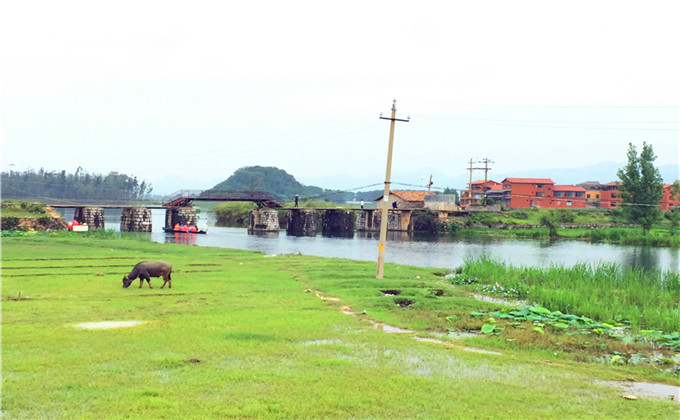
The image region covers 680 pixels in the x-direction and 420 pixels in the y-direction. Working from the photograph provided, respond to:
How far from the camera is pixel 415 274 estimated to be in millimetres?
36719

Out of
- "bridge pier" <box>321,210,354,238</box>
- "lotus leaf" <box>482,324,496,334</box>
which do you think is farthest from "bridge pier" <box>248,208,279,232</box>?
"lotus leaf" <box>482,324,496,334</box>

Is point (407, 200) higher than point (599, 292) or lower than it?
higher

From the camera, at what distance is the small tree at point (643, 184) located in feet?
305

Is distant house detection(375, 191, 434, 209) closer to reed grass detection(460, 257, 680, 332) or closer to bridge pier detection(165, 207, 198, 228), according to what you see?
bridge pier detection(165, 207, 198, 228)

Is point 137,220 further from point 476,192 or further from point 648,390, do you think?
point 648,390

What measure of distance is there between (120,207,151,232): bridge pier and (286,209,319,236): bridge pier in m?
26.9

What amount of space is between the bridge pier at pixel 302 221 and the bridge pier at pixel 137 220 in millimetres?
26893

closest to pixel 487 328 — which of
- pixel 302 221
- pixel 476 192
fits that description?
pixel 302 221

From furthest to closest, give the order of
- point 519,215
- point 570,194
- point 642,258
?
1. point 570,194
2. point 519,215
3. point 642,258

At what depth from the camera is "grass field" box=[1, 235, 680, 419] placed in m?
11.2

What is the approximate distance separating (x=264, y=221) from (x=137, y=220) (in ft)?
77.2

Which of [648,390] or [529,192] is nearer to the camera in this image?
[648,390]

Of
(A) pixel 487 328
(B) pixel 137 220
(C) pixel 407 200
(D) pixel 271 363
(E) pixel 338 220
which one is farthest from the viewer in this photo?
(C) pixel 407 200

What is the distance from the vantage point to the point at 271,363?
46.3ft
